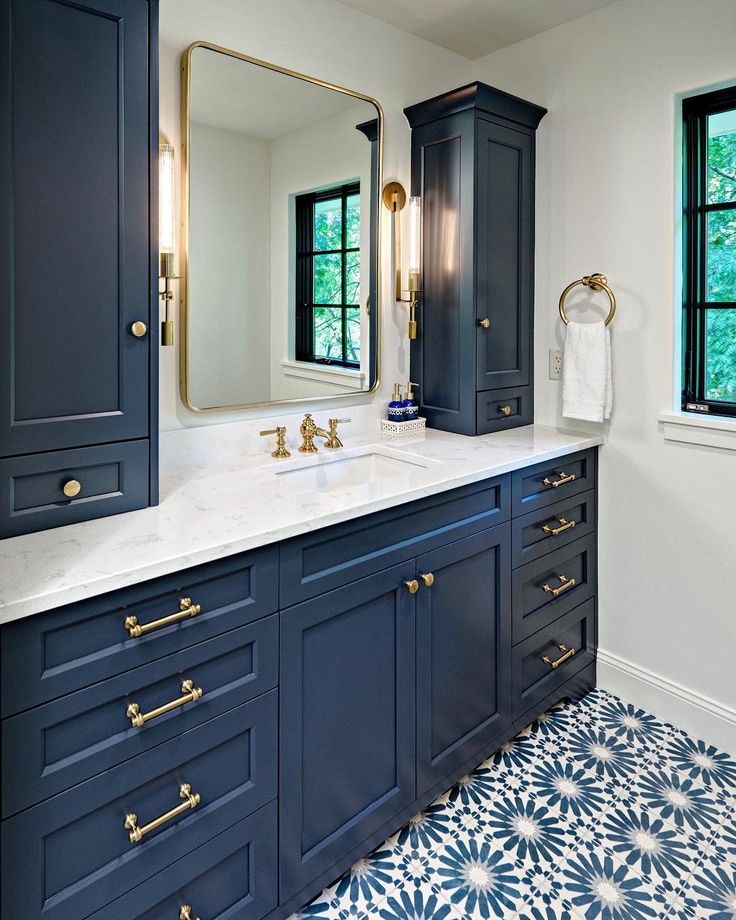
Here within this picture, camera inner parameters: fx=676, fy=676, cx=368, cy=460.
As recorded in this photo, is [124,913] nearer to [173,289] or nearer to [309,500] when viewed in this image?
[309,500]

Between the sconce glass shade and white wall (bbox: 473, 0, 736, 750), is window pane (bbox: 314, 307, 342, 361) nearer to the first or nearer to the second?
the sconce glass shade

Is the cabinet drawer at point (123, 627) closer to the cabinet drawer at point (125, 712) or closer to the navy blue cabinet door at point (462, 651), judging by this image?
the cabinet drawer at point (125, 712)

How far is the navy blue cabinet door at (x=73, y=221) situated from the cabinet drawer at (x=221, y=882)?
0.90 meters

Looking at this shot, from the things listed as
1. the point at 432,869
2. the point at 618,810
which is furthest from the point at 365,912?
the point at 618,810

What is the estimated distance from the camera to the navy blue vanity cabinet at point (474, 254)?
2.34 m

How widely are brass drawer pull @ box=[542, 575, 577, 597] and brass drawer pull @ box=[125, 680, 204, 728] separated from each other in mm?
1357

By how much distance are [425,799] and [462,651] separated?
422mm

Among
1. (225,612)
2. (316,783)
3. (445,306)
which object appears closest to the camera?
(225,612)

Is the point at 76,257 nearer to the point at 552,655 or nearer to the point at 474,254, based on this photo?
the point at 474,254

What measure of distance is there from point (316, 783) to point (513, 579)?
2.93ft

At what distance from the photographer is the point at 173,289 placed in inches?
75.7

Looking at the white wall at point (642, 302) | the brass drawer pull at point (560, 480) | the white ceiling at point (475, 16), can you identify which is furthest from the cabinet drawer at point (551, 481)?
the white ceiling at point (475, 16)

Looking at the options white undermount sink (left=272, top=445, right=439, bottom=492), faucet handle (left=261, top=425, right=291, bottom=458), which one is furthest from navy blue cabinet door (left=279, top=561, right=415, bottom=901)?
faucet handle (left=261, top=425, right=291, bottom=458)

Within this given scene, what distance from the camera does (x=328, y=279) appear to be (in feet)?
7.49
